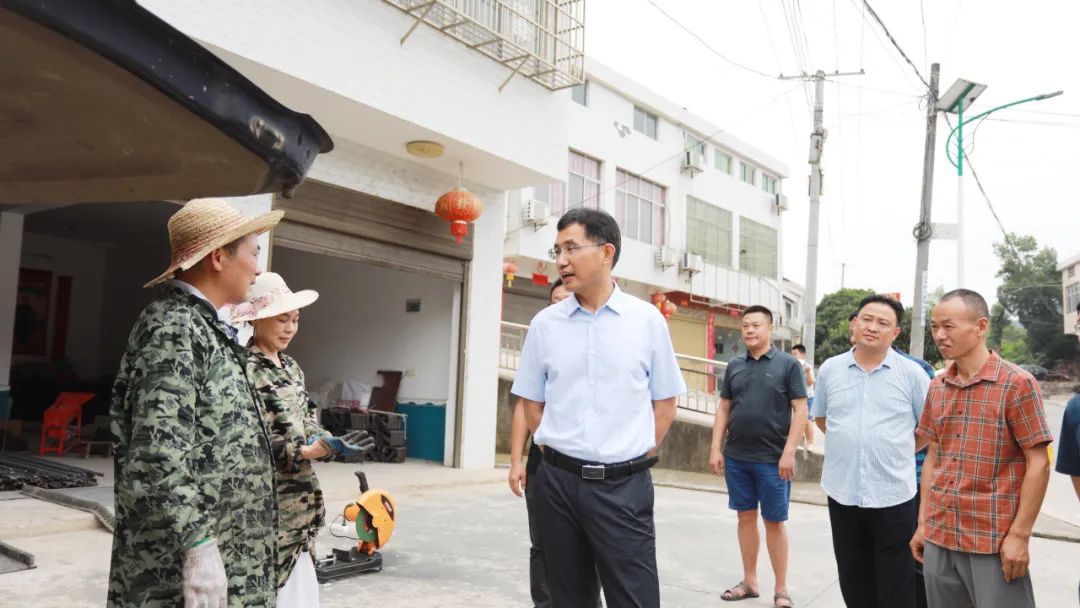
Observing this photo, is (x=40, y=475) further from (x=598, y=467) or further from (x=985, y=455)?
(x=985, y=455)

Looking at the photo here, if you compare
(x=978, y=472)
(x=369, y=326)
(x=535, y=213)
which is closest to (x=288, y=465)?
(x=978, y=472)

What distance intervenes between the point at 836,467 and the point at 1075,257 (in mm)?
53213

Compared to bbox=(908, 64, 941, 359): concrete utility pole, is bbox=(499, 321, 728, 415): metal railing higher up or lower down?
lower down

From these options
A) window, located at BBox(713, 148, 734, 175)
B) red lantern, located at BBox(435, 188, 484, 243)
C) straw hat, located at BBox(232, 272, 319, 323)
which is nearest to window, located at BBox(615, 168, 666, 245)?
window, located at BBox(713, 148, 734, 175)

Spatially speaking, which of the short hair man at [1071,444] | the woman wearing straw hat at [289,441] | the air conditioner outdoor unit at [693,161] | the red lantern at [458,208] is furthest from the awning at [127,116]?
the air conditioner outdoor unit at [693,161]

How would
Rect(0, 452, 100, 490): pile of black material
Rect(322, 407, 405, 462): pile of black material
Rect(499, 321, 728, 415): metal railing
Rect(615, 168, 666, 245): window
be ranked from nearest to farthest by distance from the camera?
Rect(0, 452, 100, 490): pile of black material → Rect(322, 407, 405, 462): pile of black material → Rect(499, 321, 728, 415): metal railing → Rect(615, 168, 666, 245): window

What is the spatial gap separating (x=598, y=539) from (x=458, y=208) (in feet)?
22.3

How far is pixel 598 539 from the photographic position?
276 centimetres

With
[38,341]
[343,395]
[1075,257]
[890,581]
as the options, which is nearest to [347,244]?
[343,395]

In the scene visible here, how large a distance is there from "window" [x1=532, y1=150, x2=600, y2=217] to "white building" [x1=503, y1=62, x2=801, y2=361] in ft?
0.09

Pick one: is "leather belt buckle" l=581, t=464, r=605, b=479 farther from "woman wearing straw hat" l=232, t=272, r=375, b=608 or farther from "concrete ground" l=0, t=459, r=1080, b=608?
"concrete ground" l=0, t=459, r=1080, b=608

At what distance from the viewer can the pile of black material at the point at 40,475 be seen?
6809mm

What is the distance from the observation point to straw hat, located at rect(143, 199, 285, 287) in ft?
6.72

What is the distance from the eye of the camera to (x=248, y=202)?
289 inches
